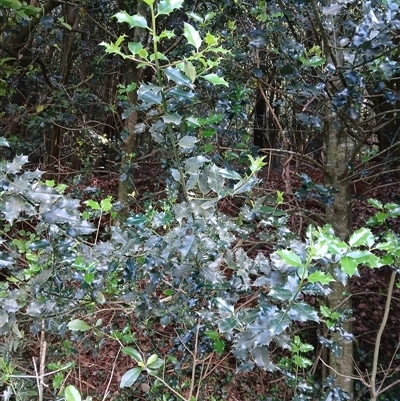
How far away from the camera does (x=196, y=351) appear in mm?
1640

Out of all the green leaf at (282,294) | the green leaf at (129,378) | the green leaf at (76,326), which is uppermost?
the green leaf at (282,294)

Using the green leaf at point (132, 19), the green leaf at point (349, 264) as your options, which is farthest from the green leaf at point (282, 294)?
the green leaf at point (132, 19)

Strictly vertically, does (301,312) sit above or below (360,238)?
below

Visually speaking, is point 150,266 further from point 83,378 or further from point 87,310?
point 83,378

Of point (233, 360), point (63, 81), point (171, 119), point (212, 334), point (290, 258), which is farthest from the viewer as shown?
point (63, 81)

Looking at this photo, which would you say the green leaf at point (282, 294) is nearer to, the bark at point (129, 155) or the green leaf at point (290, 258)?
the green leaf at point (290, 258)

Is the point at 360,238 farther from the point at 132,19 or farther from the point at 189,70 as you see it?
the point at 132,19

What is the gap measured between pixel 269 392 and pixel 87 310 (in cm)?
162

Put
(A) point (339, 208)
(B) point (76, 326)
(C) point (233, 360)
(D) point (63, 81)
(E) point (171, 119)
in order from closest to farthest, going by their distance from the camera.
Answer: (E) point (171, 119) → (B) point (76, 326) → (A) point (339, 208) → (C) point (233, 360) → (D) point (63, 81)

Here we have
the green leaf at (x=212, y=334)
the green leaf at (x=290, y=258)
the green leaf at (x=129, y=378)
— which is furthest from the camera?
the green leaf at (x=212, y=334)

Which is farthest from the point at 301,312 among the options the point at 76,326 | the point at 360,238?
the point at 76,326

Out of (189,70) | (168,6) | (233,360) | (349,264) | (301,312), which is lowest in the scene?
(233,360)

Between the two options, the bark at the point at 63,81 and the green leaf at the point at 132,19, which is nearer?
the green leaf at the point at 132,19

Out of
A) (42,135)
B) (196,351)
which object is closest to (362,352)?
(196,351)
